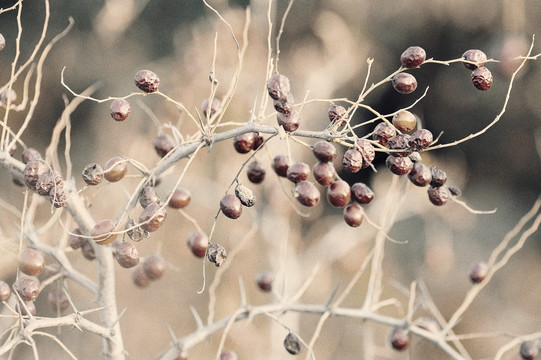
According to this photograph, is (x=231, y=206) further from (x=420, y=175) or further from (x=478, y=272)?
(x=478, y=272)

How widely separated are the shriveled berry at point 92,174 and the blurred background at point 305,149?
2.27m

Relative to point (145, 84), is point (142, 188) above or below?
below

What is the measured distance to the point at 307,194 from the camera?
128 centimetres

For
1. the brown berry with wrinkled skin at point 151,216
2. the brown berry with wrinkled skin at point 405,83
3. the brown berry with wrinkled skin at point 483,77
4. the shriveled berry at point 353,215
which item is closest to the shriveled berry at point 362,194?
the shriveled berry at point 353,215

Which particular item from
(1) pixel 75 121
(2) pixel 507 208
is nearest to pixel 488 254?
(2) pixel 507 208

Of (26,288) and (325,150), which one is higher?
(325,150)

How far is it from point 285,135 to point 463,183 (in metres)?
4.97

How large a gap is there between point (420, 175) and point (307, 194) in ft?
0.91

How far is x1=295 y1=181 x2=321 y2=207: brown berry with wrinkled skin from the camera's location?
4.20 feet

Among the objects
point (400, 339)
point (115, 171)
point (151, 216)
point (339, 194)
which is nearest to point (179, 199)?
point (115, 171)

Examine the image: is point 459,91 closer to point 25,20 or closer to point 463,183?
point 463,183

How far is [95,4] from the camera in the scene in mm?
5777

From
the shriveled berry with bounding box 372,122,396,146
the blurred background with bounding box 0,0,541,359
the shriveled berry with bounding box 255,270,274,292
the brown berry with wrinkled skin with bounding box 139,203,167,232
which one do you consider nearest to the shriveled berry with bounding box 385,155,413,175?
the shriveled berry with bounding box 372,122,396,146

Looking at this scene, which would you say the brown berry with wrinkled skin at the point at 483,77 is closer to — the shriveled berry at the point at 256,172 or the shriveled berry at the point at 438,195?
the shriveled berry at the point at 438,195
